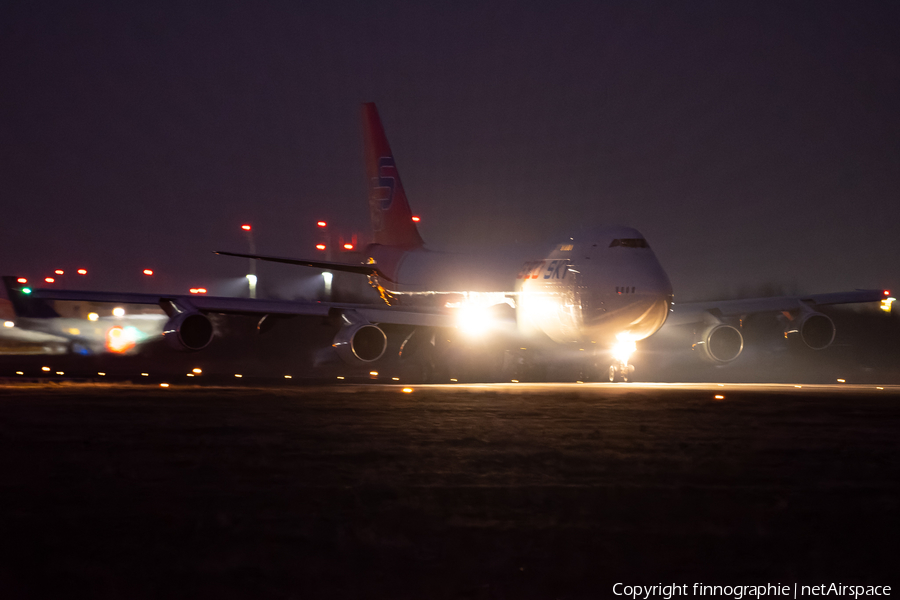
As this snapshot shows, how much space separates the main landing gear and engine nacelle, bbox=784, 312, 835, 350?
630 cm

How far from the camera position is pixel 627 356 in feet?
91.0

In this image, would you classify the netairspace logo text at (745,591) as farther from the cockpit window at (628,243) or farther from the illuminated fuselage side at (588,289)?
the cockpit window at (628,243)

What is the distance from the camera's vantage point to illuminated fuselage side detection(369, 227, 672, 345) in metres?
24.5

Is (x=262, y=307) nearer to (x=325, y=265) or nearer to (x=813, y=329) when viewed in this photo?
(x=325, y=265)

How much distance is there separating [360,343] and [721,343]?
12.4m

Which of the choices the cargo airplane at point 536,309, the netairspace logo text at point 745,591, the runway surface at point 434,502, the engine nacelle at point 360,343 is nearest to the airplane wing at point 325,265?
the cargo airplane at point 536,309

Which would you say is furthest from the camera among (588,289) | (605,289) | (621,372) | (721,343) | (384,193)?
(384,193)

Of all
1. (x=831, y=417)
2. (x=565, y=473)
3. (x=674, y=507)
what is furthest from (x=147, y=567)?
(x=831, y=417)

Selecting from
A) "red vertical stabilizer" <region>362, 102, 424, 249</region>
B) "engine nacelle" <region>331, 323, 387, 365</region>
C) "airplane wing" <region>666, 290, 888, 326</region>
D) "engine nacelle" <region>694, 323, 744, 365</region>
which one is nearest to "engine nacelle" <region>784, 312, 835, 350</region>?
"airplane wing" <region>666, 290, 888, 326</region>

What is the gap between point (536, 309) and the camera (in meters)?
28.0

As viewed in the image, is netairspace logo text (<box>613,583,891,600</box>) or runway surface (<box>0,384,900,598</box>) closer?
netairspace logo text (<box>613,583,891,600</box>)

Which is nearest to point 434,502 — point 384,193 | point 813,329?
point 813,329

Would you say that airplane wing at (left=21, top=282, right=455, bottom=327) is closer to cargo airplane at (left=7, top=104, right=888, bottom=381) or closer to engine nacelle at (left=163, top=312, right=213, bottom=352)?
cargo airplane at (left=7, top=104, right=888, bottom=381)

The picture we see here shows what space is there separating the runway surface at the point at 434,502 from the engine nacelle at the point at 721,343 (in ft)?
44.1
